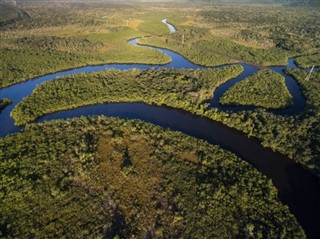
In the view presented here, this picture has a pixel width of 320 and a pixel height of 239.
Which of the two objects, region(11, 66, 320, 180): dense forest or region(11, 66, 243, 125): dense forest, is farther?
region(11, 66, 243, 125): dense forest

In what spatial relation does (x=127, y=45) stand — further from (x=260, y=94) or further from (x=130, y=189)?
(x=130, y=189)

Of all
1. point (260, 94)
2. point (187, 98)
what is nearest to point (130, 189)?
point (187, 98)

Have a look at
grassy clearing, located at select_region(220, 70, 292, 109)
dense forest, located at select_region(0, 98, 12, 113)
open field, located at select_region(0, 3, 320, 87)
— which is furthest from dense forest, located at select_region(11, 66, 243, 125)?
open field, located at select_region(0, 3, 320, 87)

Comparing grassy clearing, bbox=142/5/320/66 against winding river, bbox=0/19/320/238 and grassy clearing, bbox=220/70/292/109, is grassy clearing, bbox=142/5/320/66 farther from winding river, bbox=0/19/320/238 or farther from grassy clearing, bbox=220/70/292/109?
grassy clearing, bbox=220/70/292/109

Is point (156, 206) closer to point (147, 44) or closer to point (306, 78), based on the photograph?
point (306, 78)

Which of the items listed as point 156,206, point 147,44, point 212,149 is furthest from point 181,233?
point 147,44

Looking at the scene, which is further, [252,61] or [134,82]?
[252,61]
